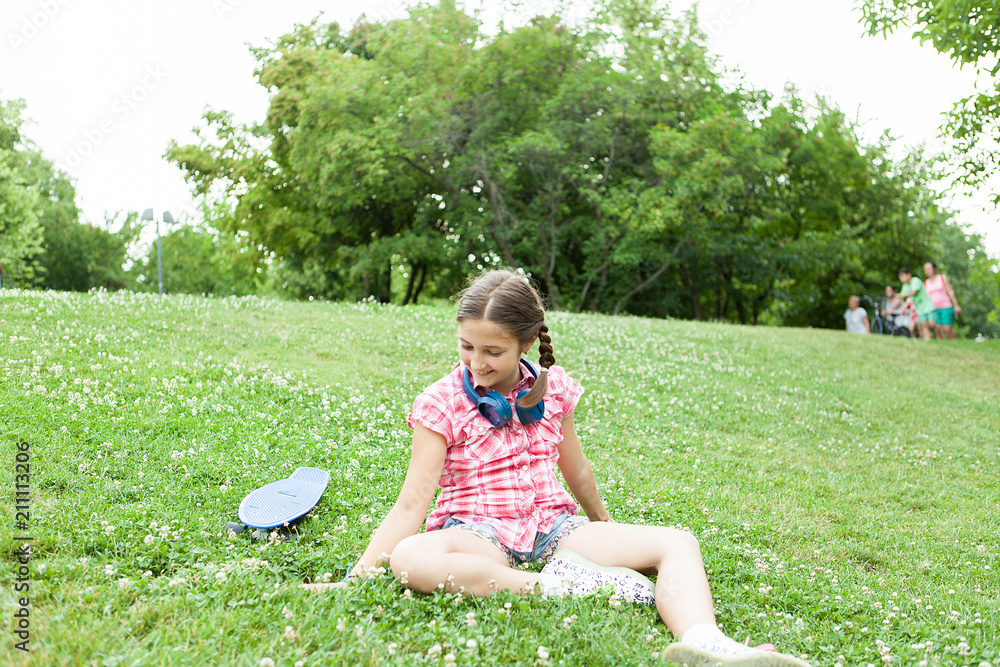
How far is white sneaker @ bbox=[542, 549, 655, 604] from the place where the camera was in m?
3.72

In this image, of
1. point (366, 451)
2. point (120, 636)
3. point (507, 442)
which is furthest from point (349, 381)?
point (120, 636)

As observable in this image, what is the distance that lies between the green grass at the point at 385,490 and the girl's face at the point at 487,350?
112 cm

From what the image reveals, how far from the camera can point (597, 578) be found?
12.4 feet

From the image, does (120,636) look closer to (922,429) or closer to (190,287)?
(922,429)

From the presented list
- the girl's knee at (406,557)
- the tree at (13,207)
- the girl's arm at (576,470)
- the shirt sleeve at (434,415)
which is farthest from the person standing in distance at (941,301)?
the tree at (13,207)

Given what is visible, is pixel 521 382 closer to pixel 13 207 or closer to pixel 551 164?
pixel 551 164

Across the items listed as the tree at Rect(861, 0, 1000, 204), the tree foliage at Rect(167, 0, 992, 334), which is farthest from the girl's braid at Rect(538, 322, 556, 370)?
the tree foliage at Rect(167, 0, 992, 334)

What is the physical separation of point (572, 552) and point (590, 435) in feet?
12.9

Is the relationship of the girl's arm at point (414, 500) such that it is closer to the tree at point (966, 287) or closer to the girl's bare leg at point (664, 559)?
the girl's bare leg at point (664, 559)

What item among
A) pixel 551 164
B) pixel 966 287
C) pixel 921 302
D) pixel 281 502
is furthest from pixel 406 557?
pixel 966 287

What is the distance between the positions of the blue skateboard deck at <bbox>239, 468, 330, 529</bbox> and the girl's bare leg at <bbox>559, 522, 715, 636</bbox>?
172 centimetres

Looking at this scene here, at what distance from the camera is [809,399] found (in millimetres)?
10875

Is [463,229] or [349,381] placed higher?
[463,229]

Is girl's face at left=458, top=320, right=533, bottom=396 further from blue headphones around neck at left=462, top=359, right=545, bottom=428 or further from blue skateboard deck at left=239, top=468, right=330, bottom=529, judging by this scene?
blue skateboard deck at left=239, top=468, right=330, bottom=529
